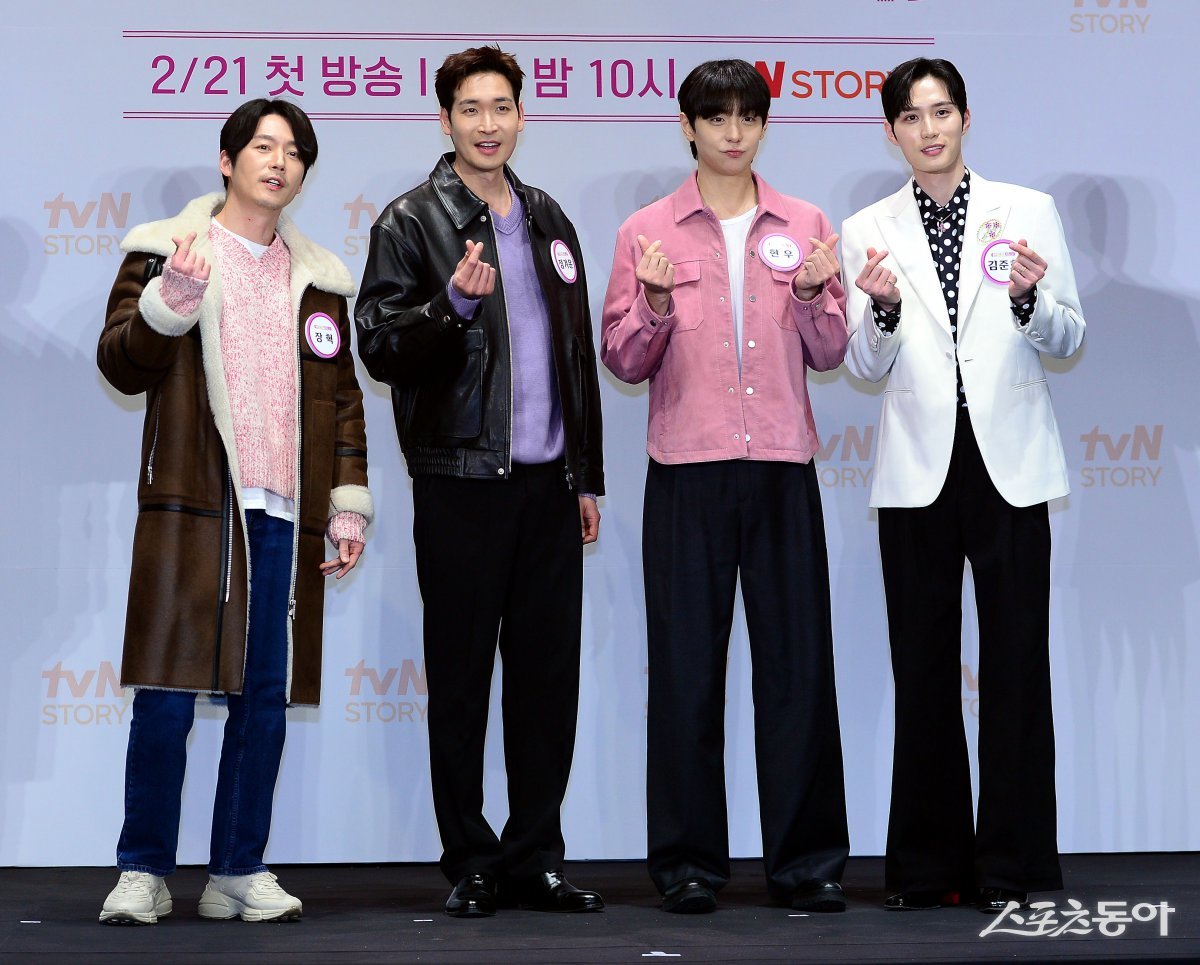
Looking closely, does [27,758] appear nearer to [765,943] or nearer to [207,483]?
[207,483]

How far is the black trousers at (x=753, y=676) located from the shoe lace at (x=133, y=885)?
1040 mm

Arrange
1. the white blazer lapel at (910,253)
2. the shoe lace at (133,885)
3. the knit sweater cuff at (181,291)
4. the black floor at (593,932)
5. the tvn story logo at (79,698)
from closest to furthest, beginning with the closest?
the black floor at (593,932) < the knit sweater cuff at (181,291) < the shoe lace at (133,885) < the white blazer lapel at (910,253) < the tvn story logo at (79,698)

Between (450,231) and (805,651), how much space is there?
1182 mm

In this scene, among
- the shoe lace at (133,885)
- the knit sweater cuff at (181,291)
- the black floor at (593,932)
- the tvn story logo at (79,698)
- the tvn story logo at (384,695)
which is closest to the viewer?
the black floor at (593,932)

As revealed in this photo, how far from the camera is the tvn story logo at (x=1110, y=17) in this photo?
4.11 m

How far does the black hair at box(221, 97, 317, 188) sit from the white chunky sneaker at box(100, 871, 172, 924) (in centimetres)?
148

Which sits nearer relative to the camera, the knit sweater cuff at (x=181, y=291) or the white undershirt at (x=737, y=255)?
the knit sweater cuff at (x=181, y=291)

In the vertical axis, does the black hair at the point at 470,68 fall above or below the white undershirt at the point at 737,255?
above

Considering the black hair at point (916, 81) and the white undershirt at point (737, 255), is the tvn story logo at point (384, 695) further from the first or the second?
the black hair at point (916, 81)

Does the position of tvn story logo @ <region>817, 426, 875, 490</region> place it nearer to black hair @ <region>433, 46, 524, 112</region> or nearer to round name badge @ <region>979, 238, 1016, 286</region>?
round name badge @ <region>979, 238, 1016, 286</region>

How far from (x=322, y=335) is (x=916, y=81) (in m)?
1.42

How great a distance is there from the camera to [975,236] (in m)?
3.11

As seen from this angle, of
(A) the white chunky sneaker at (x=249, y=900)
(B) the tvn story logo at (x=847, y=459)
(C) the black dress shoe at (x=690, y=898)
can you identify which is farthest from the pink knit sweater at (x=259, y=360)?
(B) the tvn story logo at (x=847, y=459)

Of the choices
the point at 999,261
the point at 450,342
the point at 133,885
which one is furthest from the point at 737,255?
the point at 133,885
